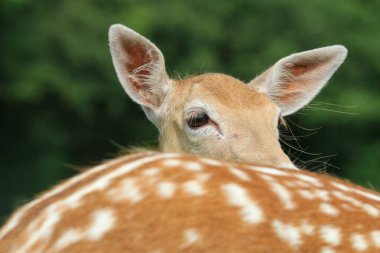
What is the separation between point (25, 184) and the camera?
18.2 m

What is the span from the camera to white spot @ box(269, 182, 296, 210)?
3.23 metres

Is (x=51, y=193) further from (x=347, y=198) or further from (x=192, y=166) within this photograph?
(x=347, y=198)

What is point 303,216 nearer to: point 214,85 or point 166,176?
point 166,176

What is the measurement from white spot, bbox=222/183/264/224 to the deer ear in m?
4.15

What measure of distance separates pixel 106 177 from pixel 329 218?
2.06 ft

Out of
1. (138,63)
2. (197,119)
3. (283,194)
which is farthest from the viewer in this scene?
(138,63)

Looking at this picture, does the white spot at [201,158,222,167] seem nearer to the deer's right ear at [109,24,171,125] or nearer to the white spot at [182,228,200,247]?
the white spot at [182,228,200,247]

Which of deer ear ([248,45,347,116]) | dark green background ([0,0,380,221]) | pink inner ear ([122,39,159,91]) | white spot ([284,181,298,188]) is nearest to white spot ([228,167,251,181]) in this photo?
white spot ([284,181,298,188])

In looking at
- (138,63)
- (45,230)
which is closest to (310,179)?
(45,230)

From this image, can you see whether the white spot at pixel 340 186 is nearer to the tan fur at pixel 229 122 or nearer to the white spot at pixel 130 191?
the white spot at pixel 130 191

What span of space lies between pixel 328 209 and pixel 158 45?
536 inches

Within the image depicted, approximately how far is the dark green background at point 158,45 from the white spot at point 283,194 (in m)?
12.8

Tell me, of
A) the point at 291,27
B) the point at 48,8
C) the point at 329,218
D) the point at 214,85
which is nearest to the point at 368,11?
the point at 291,27

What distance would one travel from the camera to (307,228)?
3.18 m
